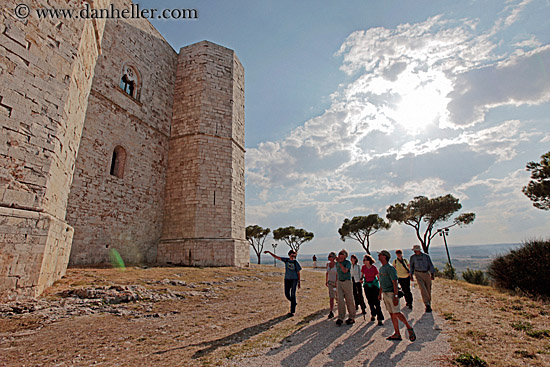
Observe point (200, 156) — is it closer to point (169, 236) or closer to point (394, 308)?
point (169, 236)

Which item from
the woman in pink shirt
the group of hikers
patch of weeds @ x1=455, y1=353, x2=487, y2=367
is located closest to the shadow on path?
the group of hikers

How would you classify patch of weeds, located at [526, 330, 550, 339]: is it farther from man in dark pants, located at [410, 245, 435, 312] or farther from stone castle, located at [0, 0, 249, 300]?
stone castle, located at [0, 0, 249, 300]

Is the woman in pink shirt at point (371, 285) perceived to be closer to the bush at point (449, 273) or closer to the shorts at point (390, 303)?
the shorts at point (390, 303)

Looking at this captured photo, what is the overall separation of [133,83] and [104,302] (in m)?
11.9

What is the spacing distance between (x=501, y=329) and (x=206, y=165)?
521 inches

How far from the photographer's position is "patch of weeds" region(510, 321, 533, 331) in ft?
16.0

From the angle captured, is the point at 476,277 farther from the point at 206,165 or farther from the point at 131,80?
the point at 131,80

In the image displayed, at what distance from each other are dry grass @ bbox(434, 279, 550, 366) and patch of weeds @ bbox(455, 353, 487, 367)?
0.12 metres

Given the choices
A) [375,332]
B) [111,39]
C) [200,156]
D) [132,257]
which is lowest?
[375,332]

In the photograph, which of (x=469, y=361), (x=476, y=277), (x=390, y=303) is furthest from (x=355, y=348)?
(x=476, y=277)

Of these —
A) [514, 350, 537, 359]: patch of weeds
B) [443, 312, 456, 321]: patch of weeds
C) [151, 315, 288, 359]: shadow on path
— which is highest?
[151, 315, 288, 359]: shadow on path

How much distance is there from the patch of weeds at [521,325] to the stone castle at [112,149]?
9.96 meters

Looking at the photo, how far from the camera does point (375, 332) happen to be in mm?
4867

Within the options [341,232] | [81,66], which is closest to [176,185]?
[81,66]
